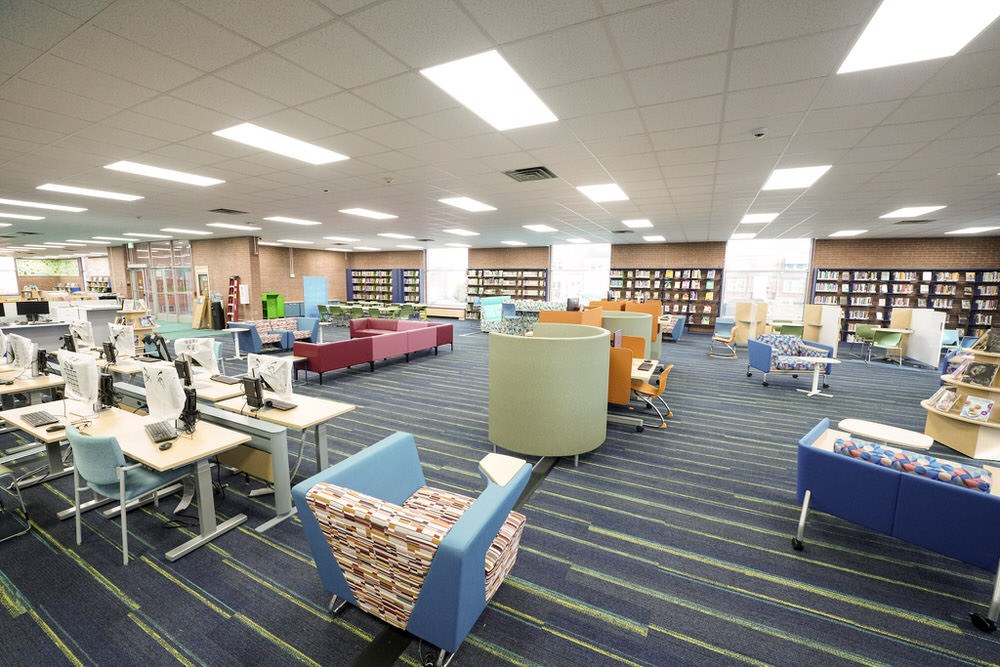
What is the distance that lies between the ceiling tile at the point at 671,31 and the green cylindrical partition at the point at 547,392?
7.21 ft

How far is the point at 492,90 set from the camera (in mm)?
2971

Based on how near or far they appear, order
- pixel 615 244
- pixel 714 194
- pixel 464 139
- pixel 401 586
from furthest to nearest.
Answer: pixel 615 244 < pixel 714 194 < pixel 464 139 < pixel 401 586

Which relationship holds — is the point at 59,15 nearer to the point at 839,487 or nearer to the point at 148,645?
the point at 148,645

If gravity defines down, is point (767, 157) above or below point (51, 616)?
above

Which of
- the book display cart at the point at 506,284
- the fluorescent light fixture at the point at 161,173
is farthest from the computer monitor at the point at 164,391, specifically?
the book display cart at the point at 506,284

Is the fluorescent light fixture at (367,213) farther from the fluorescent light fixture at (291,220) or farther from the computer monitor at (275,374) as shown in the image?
the computer monitor at (275,374)

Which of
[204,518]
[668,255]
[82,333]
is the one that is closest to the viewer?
[204,518]

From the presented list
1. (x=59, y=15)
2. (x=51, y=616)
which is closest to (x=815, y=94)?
(x=59, y=15)

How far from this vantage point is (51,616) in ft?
7.25

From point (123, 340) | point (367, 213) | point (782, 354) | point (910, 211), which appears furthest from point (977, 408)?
point (123, 340)

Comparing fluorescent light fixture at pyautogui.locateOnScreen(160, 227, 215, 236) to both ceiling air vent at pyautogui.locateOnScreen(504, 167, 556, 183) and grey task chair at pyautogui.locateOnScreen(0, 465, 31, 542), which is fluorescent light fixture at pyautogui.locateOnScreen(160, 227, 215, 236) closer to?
grey task chair at pyautogui.locateOnScreen(0, 465, 31, 542)

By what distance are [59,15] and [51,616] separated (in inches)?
127

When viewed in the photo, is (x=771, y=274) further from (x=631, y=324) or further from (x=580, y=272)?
(x=631, y=324)

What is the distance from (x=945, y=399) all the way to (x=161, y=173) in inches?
397
